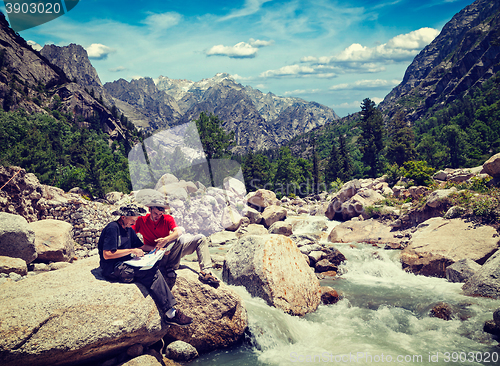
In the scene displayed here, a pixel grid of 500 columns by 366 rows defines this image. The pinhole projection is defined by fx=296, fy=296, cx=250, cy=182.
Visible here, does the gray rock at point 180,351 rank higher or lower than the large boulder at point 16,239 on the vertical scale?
lower

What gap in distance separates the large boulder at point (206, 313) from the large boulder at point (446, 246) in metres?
9.98

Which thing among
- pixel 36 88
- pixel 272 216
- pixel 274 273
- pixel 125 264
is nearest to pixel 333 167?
pixel 272 216

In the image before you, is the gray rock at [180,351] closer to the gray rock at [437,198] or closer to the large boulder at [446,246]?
the large boulder at [446,246]

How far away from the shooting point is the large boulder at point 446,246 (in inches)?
481

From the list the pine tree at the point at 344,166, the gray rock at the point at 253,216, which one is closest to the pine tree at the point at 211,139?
the gray rock at the point at 253,216

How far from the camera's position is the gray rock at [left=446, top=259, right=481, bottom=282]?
1116cm

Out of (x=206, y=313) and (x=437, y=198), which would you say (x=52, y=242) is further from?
(x=437, y=198)

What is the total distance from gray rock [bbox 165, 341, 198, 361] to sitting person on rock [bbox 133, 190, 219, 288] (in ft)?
4.68

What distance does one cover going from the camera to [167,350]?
6.51m

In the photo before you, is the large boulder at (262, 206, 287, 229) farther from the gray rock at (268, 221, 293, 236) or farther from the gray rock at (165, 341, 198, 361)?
the gray rock at (165, 341, 198, 361)

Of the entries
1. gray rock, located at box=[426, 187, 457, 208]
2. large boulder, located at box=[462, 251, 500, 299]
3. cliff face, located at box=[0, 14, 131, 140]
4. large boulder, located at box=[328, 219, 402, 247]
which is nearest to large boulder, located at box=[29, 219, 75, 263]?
large boulder, located at box=[462, 251, 500, 299]

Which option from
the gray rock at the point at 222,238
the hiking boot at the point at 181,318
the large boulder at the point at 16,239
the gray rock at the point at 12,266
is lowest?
the gray rock at the point at 222,238

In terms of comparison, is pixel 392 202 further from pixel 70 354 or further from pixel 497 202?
pixel 70 354

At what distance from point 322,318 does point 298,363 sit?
8.92 ft
